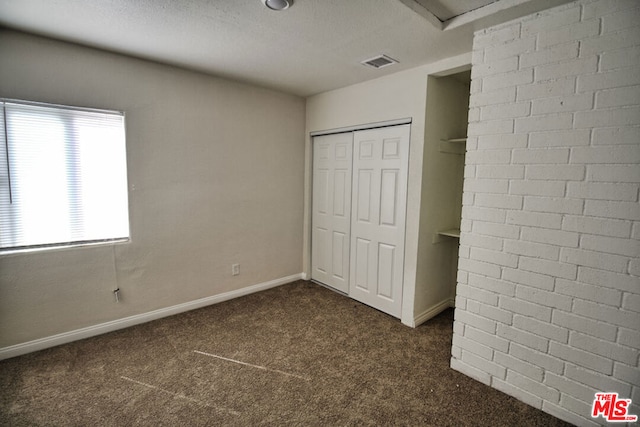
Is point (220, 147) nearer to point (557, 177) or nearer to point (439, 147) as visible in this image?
point (439, 147)

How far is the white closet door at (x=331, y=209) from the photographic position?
11.8 ft

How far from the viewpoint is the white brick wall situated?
5.19 ft

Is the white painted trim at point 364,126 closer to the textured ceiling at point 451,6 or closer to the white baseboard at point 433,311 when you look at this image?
the textured ceiling at point 451,6

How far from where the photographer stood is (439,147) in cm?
292

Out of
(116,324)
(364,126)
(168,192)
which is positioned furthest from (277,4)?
(116,324)

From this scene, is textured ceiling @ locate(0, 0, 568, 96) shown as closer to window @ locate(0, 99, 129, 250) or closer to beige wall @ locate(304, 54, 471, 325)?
beige wall @ locate(304, 54, 471, 325)

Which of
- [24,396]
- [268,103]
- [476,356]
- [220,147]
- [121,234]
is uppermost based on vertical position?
[268,103]

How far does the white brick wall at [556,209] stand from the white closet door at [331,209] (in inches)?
63.7

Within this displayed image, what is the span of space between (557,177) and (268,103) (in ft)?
9.75

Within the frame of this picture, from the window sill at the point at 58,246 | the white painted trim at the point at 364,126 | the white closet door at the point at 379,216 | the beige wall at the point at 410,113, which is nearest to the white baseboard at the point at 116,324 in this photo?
the window sill at the point at 58,246

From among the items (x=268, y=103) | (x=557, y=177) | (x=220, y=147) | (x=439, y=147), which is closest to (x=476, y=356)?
(x=557, y=177)

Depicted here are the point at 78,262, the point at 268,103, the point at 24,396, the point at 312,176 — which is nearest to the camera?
the point at 24,396

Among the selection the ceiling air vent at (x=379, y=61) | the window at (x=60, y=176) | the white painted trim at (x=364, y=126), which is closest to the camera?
the window at (x=60, y=176)

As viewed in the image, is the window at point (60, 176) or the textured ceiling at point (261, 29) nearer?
the textured ceiling at point (261, 29)
